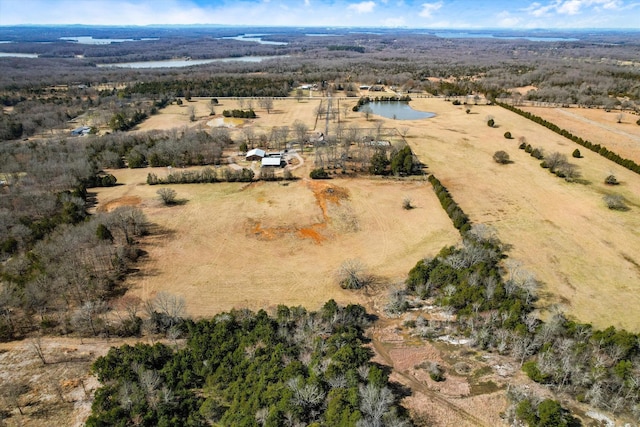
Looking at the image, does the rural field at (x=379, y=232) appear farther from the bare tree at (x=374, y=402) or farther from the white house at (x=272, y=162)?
the bare tree at (x=374, y=402)

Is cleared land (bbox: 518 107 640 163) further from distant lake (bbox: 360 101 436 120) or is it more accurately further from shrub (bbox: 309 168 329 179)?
shrub (bbox: 309 168 329 179)

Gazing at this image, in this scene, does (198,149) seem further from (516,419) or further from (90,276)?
(516,419)

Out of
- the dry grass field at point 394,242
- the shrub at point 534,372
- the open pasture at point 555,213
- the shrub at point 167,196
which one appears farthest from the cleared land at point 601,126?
the shrub at point 167,196

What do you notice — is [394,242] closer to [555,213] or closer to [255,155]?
[555,213]

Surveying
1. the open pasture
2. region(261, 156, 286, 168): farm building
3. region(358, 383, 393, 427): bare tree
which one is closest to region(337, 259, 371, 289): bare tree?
region(358, 383, 393, 427): bare tree

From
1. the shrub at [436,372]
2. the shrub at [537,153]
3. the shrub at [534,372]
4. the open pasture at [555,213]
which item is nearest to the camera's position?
the shrub at [534,372]

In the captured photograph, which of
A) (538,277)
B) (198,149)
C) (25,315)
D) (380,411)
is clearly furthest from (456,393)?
(198,149)
